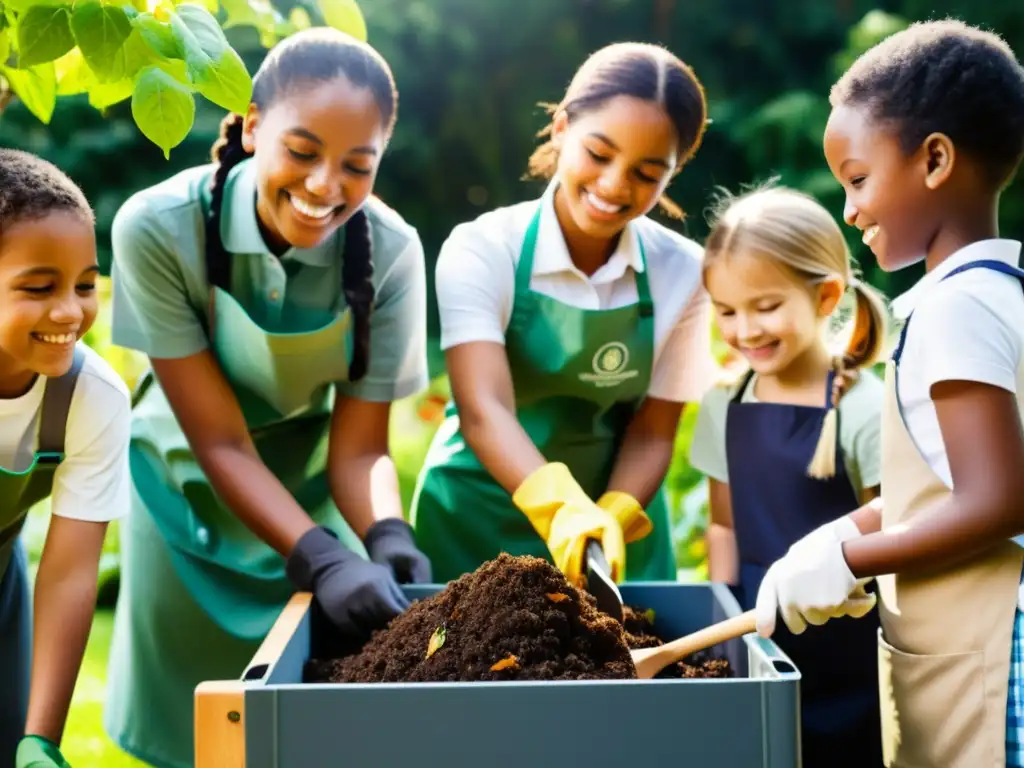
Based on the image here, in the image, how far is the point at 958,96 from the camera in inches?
56.4

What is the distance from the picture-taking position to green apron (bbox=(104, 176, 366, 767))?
2.21 metres

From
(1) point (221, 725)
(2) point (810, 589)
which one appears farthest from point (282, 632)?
(2) point (810, 589)

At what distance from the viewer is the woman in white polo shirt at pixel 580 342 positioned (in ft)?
6.38

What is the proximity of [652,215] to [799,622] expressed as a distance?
2558 millimetres

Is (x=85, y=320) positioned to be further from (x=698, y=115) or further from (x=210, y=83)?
(x=698, y=115)

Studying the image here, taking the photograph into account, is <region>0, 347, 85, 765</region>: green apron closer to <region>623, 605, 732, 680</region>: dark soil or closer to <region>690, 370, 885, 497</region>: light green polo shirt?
<region>623, 605, 732, 680</region>: dark soil

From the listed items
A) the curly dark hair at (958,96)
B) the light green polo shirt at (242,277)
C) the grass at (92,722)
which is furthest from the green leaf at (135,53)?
the grass at (92,722)

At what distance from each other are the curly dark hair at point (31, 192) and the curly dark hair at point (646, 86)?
818mm

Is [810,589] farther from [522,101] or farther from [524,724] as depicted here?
[522,101]

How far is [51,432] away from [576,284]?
90cm

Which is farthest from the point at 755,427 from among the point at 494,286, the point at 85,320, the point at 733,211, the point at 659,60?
the point at 85,320

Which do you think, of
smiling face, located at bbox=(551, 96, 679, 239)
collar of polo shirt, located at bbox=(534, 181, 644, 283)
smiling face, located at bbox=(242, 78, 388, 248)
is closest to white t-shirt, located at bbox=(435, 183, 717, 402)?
collar of polo shirt, located at bbox=(534, 181, 644, 283)

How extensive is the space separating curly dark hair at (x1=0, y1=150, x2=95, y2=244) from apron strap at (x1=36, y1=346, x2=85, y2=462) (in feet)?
0.74

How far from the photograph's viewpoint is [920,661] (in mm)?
A: 1460
